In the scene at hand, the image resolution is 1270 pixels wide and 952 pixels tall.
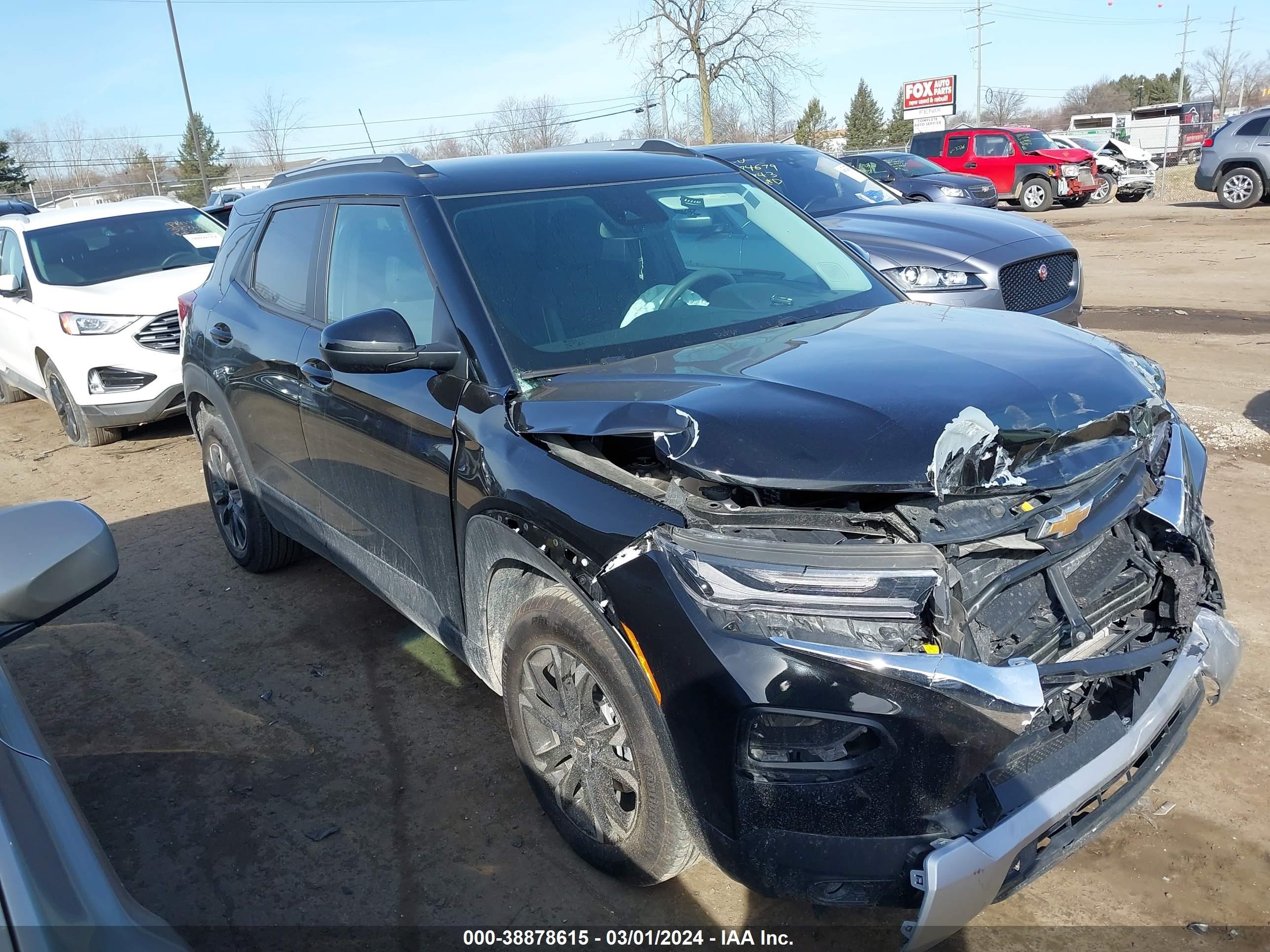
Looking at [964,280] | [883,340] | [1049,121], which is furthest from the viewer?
[1049,121]

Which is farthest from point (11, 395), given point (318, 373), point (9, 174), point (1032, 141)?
point (9, 174)

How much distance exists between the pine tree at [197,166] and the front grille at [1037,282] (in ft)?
115

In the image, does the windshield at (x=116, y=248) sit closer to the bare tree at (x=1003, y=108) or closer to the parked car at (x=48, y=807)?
the parked car at (x=48, y=807)

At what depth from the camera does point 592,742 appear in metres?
2.68

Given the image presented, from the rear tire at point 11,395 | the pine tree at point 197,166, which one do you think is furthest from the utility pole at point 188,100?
the rear tire at point 11,395

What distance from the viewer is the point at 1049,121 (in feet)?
275

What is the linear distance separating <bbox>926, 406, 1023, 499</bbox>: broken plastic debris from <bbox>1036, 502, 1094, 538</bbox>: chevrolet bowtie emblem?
133 millimetres

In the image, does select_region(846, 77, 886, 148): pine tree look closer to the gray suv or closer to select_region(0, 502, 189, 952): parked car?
the gray suv

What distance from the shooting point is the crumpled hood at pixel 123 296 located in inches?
314

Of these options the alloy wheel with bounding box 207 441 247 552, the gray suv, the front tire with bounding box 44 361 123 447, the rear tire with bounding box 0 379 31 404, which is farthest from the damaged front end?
the gray suv

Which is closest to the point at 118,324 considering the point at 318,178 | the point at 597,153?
the point at 318,178

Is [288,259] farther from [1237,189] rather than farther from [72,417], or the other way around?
[1237,189]

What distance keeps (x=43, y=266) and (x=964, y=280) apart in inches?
299

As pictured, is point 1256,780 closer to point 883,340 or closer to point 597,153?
point 883,340
